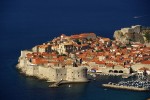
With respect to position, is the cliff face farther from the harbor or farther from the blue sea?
the harbor

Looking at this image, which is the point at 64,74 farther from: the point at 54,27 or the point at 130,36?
the point at 54,27

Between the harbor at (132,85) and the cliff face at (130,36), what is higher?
the cliff face at (130,36)

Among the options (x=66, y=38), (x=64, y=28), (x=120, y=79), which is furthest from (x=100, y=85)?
(x=64, y=28)

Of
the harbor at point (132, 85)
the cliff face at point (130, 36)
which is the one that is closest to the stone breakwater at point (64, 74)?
the harbor at point (132, 85)

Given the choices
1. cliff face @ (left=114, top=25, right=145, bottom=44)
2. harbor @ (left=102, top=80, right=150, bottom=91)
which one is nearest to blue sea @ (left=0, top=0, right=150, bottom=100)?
harbor @ (left=102, top=80, right=150, bottom=91)

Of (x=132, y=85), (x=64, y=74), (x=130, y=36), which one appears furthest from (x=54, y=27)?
(x=132, y=85)

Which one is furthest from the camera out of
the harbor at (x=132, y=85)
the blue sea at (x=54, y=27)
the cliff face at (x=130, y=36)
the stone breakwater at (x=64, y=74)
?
the cliff face at (x=130, y=36)

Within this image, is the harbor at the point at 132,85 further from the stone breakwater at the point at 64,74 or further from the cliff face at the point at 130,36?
the cliff face at the point at 130,36

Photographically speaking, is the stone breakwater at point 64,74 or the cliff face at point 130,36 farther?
the cliff face at point 130,36
